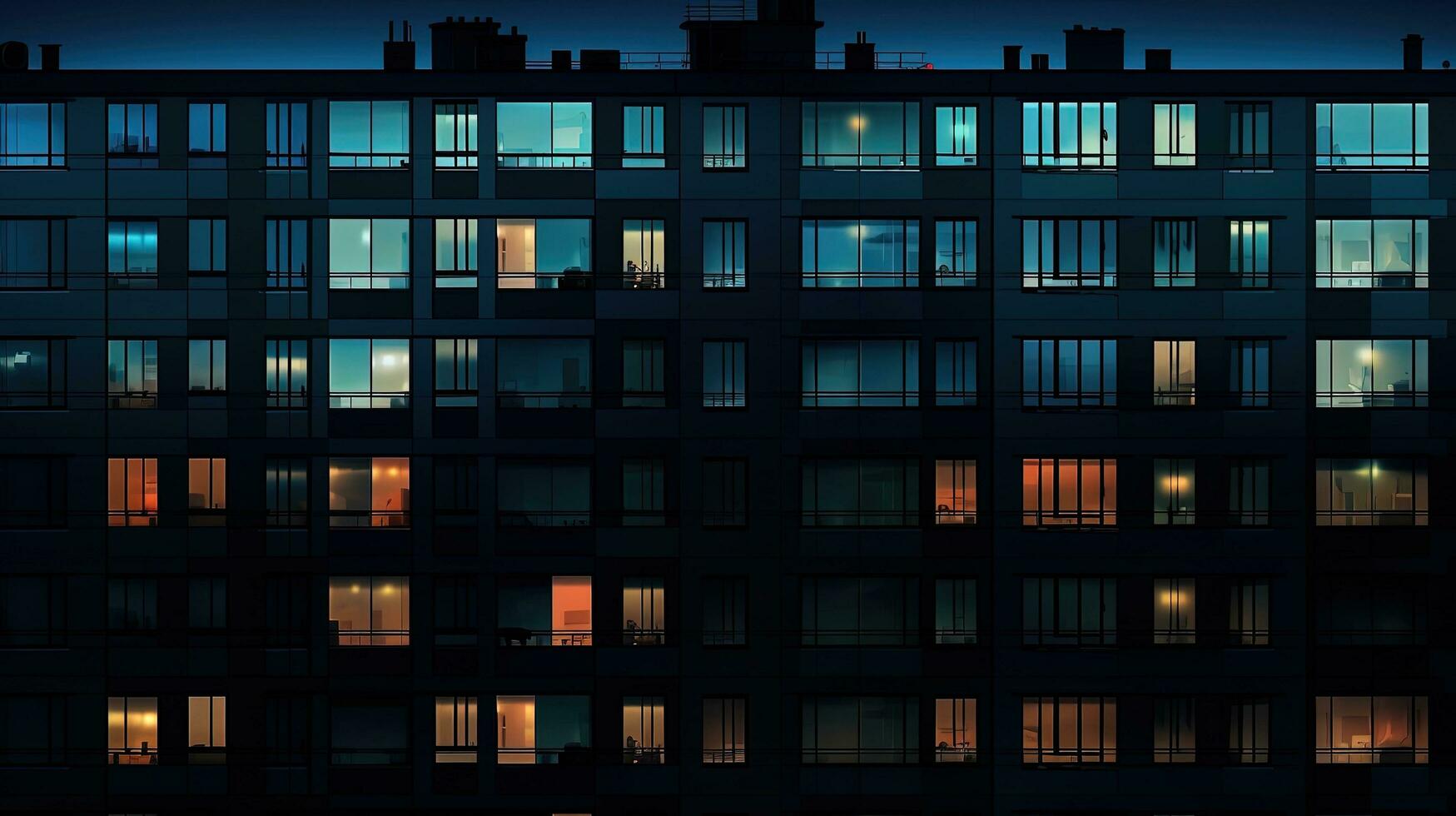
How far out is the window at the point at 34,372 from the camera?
41.9 m

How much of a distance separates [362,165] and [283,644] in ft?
47.8

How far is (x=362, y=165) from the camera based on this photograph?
4181 cm

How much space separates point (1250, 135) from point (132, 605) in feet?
120

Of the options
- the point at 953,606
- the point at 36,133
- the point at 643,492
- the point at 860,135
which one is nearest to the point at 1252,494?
the point at 953,606

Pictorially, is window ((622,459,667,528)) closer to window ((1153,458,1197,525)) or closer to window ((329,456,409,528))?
window ((329,456,409,528))

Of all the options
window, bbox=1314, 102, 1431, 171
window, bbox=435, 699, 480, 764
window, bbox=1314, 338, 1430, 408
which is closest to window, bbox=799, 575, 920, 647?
window, bbox=435, 699, 480, 764

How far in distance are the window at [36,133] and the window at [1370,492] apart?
129 ft

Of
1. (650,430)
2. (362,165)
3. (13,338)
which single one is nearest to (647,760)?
(650,430)

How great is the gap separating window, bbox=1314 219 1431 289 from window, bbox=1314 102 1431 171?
1.72m

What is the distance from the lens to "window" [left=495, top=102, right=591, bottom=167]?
41.9 meters

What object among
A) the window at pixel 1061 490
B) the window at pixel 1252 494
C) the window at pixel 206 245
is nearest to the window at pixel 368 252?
the window at pixel 206 245

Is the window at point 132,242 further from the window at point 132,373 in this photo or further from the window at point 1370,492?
the window at point 1370,492

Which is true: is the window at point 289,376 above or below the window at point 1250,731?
above

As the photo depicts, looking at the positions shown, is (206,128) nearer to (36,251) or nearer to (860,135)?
(36,251)
